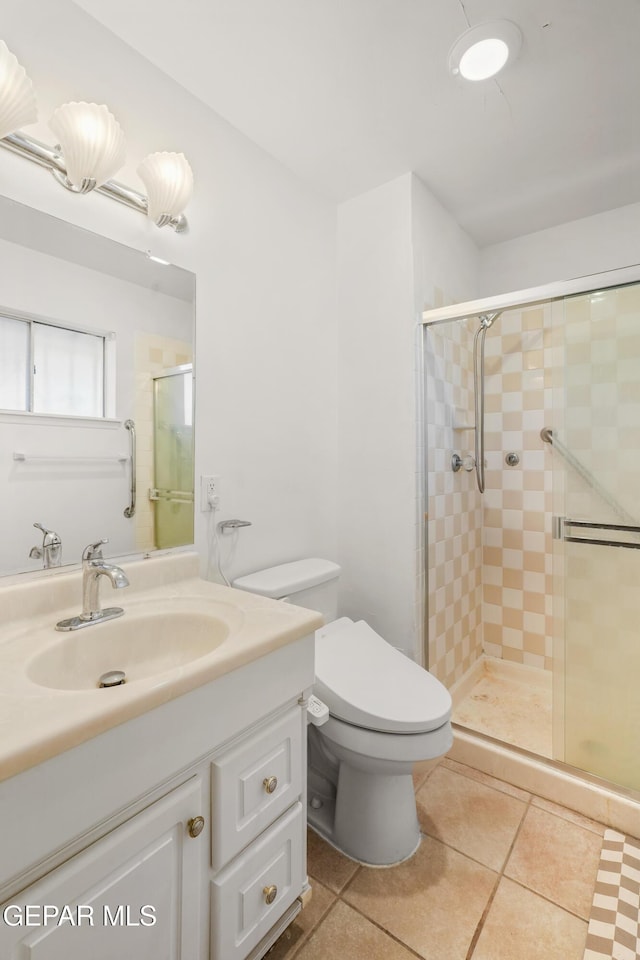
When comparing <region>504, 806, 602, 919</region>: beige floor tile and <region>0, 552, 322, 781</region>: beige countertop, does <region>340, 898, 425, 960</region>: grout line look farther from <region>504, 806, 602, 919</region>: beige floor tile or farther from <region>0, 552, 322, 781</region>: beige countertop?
<region>0, 552, 322, 781</region>: beige countertop

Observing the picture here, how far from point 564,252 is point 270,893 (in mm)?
2572

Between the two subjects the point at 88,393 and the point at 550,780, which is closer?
the point at 88,393

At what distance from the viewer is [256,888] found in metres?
0.89

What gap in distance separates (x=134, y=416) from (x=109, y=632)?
56 cm

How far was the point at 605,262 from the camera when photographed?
2.00 metres

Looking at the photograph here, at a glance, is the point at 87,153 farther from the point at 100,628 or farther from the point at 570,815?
the point at 570,815

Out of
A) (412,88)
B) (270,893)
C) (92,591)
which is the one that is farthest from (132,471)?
(412,88)

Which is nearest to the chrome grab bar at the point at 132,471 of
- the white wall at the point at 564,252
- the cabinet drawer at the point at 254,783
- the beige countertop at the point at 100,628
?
the beige countertop at the point at 100,628

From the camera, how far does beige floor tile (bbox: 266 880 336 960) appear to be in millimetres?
1024

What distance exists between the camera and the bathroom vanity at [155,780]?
0.58m

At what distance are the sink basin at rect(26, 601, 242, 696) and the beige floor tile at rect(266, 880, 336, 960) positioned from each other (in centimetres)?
70

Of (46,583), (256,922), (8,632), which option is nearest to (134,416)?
(46,583)

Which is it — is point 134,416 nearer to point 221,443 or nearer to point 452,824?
point 221,443

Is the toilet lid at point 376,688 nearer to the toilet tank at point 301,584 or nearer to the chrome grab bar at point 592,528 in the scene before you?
the toilet tank at point 301,584
